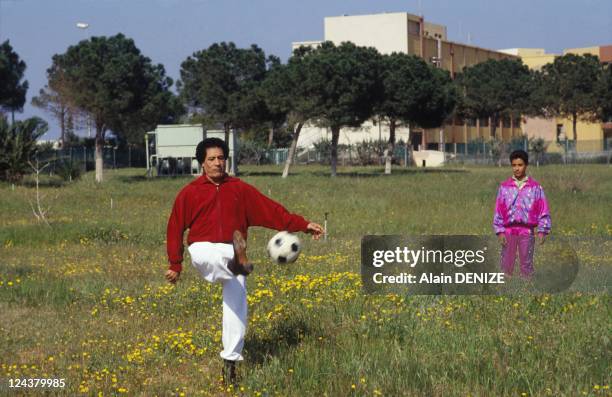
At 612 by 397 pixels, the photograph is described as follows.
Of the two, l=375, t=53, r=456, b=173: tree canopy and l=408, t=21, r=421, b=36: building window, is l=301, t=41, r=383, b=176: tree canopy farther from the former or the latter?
l=408, t=21, r=421, b=36: building window

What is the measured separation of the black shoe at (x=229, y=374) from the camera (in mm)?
7062

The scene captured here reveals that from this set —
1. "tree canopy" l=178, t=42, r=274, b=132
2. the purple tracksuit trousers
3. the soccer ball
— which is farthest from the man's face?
"tree canopy" l=178, t=42, r=274, b=132

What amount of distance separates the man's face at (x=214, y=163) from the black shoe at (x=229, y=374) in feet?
4.66

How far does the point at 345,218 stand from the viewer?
880 inches

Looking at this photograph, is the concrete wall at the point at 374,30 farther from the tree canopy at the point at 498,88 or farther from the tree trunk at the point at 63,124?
the tree trunk at the point at 63,124

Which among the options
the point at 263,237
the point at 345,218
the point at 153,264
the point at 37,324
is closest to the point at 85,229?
the point at 263,237

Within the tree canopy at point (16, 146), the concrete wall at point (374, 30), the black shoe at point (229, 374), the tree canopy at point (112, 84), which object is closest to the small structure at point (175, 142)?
the tree canopy at point (112, 84)

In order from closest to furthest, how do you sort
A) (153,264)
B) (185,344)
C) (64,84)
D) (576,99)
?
(185,344), (153,264), (64,84), (576,99)

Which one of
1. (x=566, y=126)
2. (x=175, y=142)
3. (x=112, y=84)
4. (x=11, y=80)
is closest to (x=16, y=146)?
(x=112, y=84)

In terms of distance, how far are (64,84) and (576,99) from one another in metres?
45.0

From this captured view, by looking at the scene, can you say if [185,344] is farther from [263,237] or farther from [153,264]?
[263,237]

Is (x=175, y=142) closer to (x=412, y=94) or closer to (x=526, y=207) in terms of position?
(x=412, y=94)

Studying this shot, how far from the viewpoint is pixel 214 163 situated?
7.14 m

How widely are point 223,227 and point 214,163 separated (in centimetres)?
50
